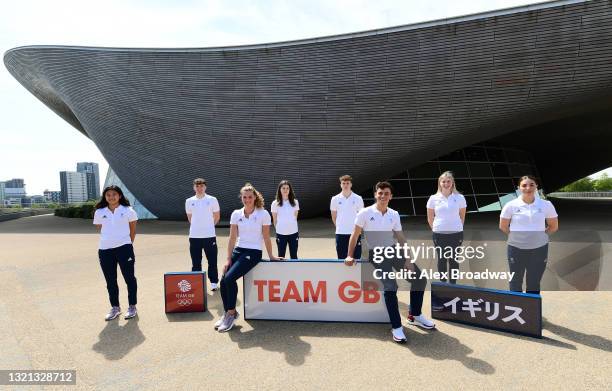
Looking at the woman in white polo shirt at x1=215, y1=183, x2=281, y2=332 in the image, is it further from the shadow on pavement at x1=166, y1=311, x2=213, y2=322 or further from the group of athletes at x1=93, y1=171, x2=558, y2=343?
the shadow on pavement at x1=166, y1=311, x2=213, y2=322

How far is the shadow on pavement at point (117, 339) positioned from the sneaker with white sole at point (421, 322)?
9.52ft

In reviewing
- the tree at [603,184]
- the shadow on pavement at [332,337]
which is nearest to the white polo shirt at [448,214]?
the shadow on pavement at [332,337]

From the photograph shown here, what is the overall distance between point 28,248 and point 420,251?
35.7 feet

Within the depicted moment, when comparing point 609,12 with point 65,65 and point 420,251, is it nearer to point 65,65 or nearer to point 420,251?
point 420,251

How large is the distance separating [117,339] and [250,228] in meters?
1.79

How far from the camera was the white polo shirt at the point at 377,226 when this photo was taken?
360 centimetres

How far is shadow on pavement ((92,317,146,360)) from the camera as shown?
131 inches

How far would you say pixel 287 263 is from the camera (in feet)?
13.1

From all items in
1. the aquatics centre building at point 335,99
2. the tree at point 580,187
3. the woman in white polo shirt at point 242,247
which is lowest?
the tree at point 580,187

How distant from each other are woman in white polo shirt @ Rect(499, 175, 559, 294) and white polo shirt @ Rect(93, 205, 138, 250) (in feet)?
14.1

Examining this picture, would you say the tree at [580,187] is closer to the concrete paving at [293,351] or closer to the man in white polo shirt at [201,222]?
the concrete paving at [293,351]

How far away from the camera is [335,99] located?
12859 millimetres

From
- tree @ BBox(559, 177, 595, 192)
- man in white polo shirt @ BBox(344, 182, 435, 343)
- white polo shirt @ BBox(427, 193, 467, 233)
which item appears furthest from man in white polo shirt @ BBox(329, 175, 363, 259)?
tree @ BBox(559, 177, 595, 192)

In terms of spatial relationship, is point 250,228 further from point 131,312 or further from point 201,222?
point 131,312
